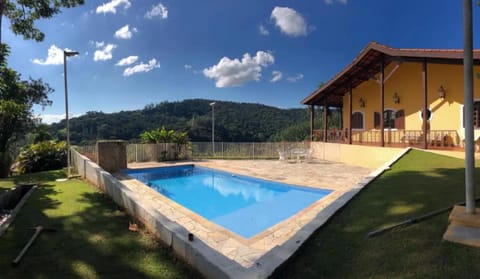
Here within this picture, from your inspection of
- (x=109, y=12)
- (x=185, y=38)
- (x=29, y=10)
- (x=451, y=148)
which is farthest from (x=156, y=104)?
(x=451, y=148)

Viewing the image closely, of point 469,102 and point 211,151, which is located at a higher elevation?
point 469,102

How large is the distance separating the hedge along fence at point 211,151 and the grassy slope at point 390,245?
13.3 metres

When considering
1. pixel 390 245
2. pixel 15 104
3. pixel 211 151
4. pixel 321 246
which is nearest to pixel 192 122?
pixel 211 151

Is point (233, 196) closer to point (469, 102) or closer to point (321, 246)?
point (321, 246)

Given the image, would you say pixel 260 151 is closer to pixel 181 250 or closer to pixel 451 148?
pixel 451 148

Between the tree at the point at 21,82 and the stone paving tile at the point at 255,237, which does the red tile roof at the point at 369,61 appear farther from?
the tree at the point at 21,82

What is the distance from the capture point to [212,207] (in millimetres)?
8938

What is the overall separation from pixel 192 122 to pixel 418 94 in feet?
125

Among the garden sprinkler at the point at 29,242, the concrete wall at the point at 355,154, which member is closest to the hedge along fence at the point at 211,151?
the concrete wall at the point at 355,154

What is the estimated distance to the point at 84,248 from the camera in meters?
3.79

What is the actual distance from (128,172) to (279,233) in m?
10.8

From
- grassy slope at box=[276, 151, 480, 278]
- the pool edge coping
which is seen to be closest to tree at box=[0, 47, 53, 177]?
the pool edge coping

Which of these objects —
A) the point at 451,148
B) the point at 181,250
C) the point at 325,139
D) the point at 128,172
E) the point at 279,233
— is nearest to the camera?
the point at 181,250

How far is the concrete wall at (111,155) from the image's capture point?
41.5 ft
